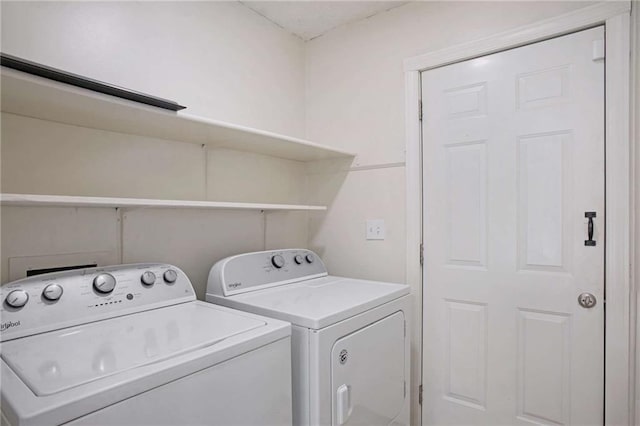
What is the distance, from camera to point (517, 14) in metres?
1.73

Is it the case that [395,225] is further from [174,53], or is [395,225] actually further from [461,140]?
[174,53]

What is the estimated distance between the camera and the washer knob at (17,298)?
110 cm

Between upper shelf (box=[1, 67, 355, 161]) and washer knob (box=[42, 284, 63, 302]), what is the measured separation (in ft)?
1.94

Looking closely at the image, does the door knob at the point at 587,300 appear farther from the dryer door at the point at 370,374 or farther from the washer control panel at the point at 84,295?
the washer control panel at the point at 84,295

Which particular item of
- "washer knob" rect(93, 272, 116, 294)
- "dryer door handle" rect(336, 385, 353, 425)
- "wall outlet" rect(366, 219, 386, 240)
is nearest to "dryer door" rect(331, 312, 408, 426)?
"dryer door handle" rect(336, 385, 353, 425)

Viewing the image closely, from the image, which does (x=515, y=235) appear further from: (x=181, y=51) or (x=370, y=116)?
(x=181, y=51)

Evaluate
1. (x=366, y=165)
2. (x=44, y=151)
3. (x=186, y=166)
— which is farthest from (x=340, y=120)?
(x=44, y=151)

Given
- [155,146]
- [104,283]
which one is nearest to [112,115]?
[155,146]

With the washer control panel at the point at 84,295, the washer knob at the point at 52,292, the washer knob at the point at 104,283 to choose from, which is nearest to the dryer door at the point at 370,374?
the washer control panel at the point at 84,295

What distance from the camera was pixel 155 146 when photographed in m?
1.70

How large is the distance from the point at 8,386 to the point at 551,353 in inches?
75.8

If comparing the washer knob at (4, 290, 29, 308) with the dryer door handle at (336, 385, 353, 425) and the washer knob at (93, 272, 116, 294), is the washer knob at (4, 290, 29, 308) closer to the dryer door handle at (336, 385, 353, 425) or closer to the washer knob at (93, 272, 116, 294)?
the washer knob at (93, 272, 116, 294)

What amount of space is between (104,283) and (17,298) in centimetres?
24

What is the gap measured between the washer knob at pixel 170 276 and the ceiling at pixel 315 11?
1.52 m
